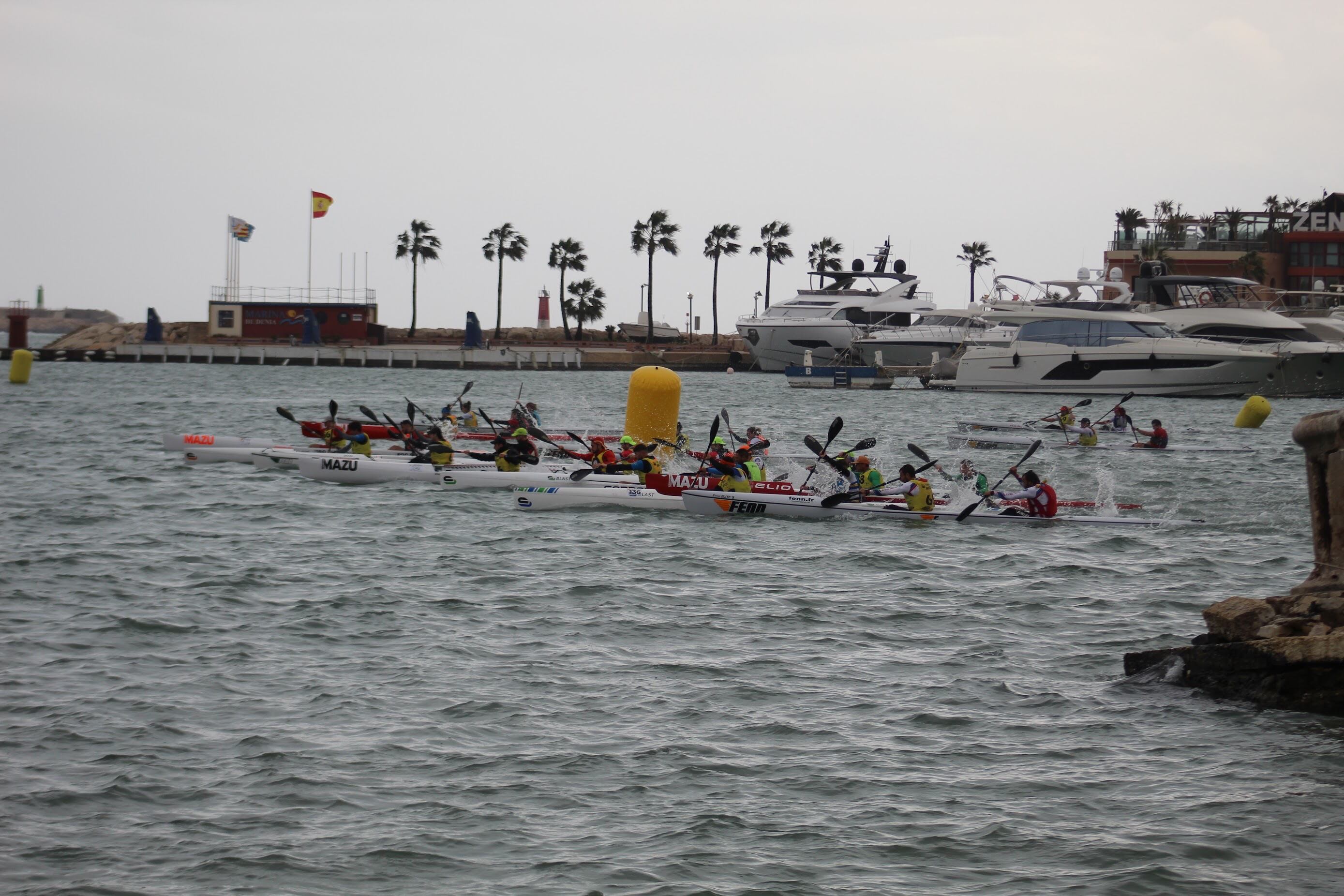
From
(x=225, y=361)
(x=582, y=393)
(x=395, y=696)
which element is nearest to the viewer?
(x=395, y=696)

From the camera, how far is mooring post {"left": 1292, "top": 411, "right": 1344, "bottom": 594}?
1069cm

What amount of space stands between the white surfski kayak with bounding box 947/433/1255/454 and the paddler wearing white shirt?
12921 mm

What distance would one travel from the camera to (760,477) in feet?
75.8

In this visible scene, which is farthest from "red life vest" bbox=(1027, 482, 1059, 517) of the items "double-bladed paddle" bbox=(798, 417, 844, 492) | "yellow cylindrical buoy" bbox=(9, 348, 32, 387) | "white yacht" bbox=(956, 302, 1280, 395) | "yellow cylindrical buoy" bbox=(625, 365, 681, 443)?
"yellow cylindrical buoy" bbox=(9, 348, 32, 387)

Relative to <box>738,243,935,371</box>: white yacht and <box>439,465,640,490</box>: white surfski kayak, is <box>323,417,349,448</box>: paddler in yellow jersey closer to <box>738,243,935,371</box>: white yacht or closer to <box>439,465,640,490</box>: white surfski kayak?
<box>439,465,640,490</box>: white surfski kayak

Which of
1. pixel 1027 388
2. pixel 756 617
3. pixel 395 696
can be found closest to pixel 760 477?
pixel 756 617

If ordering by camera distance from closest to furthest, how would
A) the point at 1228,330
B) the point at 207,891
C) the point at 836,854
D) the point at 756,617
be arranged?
the point at 207,891
the point at 836,854
the point at 756,617
the point at 1228,330

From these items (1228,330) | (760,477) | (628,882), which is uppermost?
(1228,330)

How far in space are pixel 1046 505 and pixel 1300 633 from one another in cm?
1039

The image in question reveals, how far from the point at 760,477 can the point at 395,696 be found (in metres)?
12.4

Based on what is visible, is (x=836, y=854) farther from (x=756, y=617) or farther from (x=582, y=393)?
(x=582, y=393)

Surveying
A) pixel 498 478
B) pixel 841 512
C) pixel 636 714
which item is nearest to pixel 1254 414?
pixel 841 512

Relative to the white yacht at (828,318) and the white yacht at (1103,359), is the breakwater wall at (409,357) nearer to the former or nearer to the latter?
the white yacht at (828,318)

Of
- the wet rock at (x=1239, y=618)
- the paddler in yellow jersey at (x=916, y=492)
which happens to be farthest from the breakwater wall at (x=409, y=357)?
the wet rock at (x=1239, y=618)
